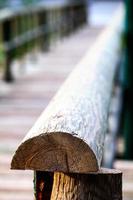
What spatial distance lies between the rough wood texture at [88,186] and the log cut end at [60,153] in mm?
52

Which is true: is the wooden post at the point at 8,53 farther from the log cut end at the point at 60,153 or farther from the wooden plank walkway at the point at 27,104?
the log cut end at the point at 60,153

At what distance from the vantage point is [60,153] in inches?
75.2

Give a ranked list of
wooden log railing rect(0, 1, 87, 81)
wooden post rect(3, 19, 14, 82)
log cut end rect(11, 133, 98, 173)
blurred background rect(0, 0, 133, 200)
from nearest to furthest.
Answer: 1. log cut end rect(11, 133, 98, 173)
2. blurred background rect(0, 0, 133, 200)
3. wooden post rect(3, 19, 14, 82)
4. wooden log railing rect(0, 1, 87, 81)

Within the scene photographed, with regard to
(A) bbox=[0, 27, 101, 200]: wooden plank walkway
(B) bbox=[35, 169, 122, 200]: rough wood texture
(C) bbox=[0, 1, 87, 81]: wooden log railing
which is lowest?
(B) bbox=[35, 169, 122, 200]: rough wood texture

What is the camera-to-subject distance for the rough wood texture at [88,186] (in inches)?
77.2

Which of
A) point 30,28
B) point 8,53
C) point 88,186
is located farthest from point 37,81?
point 88,186

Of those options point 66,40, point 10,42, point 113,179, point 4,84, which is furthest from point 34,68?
point 113,179

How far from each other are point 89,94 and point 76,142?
2.31 feet

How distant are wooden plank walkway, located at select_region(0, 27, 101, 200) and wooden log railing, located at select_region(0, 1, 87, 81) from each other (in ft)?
0.94

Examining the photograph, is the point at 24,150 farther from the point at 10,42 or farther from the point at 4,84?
the point at 10,42

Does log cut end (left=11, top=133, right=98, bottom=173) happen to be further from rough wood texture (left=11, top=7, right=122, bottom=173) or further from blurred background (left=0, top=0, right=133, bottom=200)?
blurred background (left=0, top=0, right=133, bottom=200)

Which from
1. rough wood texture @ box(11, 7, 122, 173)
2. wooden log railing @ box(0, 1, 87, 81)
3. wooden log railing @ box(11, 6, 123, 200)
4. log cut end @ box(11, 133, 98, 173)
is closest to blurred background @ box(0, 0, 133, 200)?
wooden log railing @ box(0, 1, 87, 81)

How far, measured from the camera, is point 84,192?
1.96m

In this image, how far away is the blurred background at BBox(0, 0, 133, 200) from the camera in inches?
164
